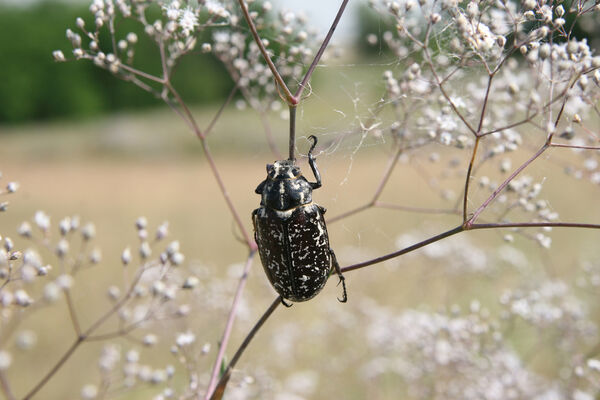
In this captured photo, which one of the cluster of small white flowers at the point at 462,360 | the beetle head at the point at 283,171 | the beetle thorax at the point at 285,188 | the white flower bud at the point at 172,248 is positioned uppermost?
the beetle head at the point at 283,171

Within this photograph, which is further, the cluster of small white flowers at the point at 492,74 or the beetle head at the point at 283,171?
the beetle head at the point at 283,171

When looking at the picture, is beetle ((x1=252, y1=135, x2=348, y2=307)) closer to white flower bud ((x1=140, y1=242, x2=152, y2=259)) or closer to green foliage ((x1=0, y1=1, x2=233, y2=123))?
white flower bud ((x1=140, y1=242, x2=152, y2=259))

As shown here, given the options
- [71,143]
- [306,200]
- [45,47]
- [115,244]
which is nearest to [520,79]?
[306,200]

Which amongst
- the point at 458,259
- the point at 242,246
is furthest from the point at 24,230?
the point at 242,246

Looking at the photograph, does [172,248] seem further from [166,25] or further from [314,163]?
[166,25]

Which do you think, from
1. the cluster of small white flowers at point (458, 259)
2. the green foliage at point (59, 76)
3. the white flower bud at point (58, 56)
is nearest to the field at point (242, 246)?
the cluster of small white flowers at point (458, 259)

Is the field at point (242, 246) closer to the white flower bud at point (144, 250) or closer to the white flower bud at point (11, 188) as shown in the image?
the white flower bud at point (144, 250)
